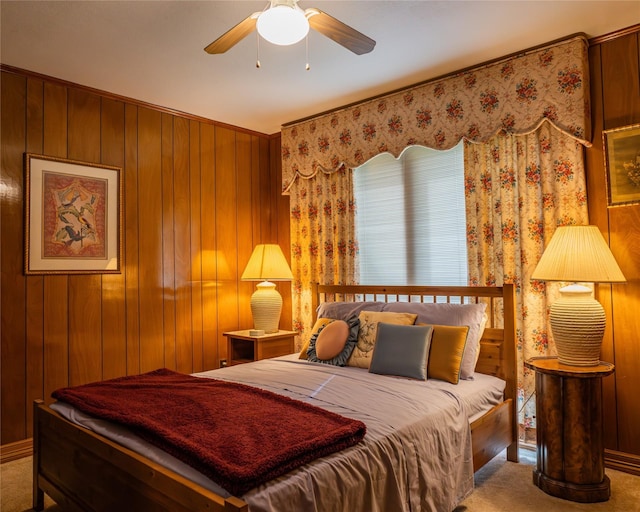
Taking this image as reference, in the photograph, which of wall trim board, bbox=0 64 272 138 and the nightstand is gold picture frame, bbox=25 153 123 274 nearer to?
wall trim board, bbox=0 64 272 138

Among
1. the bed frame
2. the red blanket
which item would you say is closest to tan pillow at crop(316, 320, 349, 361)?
the bed frame

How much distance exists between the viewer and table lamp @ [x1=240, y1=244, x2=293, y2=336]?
4.04 m

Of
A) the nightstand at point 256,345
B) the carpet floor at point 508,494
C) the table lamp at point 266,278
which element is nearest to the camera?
the carpet floor at point 508,494

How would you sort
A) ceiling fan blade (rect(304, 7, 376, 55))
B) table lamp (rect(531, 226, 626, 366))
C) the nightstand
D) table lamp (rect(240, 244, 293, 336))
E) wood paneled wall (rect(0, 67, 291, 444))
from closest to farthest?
ceiling fan blade (rect(304, 7, 376, 55)), table lamp (rect(531, 226, 626, 366)), wood paneled wall (rect(0, 67, 291, 444)), the nightstand, table lamp (rect(240, 244, 293, 336))

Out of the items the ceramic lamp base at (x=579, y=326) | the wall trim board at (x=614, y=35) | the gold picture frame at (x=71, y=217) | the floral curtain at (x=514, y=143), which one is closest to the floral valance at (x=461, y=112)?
the floral curtain at (x=514, y=143)

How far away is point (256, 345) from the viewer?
3906 millimetres

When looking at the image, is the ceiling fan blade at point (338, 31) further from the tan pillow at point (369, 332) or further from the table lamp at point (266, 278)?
the table lamp at point (266, 278)

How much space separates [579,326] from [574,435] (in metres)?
0.57


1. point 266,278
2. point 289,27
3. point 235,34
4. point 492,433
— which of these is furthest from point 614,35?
point 266,278

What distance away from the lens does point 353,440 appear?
1.79m

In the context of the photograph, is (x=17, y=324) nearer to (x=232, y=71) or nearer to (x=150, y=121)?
(x=150, y=121)

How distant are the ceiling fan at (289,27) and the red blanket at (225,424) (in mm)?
1580

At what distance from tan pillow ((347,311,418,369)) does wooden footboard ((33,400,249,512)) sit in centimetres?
157

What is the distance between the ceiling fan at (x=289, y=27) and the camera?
1.88 metres
